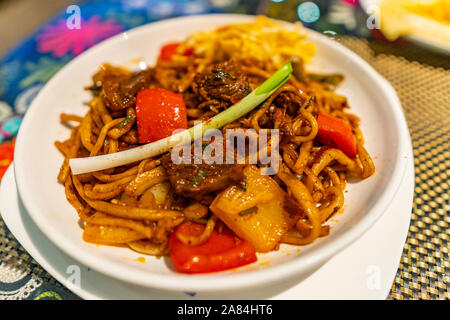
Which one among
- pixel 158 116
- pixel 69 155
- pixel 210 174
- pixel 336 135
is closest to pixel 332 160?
pixel 336 135

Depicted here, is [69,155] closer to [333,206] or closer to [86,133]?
[86,133]

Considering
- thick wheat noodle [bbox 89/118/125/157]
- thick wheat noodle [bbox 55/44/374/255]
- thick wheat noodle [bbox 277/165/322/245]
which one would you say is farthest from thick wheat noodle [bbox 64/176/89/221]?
thick wheat noodle [bbox 277/165/322/245]

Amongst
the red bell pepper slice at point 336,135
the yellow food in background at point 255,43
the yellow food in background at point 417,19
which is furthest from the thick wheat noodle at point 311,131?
the yellow food in background at point 417,19

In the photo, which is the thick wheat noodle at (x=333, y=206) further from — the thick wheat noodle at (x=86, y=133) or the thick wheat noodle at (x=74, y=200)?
the thick wheat noodle at (x=86, y=133)

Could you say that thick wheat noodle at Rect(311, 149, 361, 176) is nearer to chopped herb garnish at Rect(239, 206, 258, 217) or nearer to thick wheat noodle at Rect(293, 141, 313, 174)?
thick wheat noodle at Rect(293, 141, 313, 174)

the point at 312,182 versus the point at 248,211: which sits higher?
the point at 248,211
